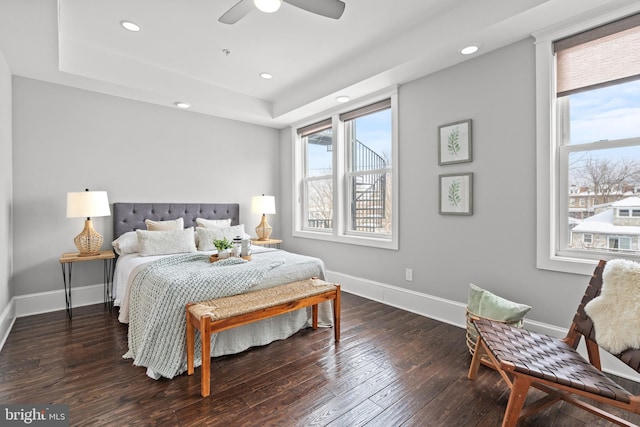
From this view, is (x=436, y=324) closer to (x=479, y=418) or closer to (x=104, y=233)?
(x=479, y=418)

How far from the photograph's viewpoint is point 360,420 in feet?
5.49

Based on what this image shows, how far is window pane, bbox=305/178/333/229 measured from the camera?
4598 mm

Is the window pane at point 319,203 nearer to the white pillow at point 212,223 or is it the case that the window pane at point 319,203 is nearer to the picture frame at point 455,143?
the white pillow at point 212,223

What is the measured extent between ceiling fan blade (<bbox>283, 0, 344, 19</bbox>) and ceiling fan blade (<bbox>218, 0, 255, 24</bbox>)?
1.00 feet

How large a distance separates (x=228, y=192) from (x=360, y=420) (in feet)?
12.2

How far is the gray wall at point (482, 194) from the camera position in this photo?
2463 mm

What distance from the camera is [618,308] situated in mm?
1589

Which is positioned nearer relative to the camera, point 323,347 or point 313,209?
point 323,347

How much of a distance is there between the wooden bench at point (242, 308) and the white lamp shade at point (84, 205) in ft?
6.13

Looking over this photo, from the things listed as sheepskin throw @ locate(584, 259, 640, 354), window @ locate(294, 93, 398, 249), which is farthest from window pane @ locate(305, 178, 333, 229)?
sheepskin throw @ locate(584, 259, 640, 354)

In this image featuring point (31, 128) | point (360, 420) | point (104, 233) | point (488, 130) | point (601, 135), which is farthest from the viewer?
point (104, 233)

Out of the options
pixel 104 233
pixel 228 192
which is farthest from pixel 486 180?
pixel 104 233

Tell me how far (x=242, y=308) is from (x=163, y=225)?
7.25ft

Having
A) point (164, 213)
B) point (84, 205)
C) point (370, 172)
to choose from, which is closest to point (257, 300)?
point (84, 205)
